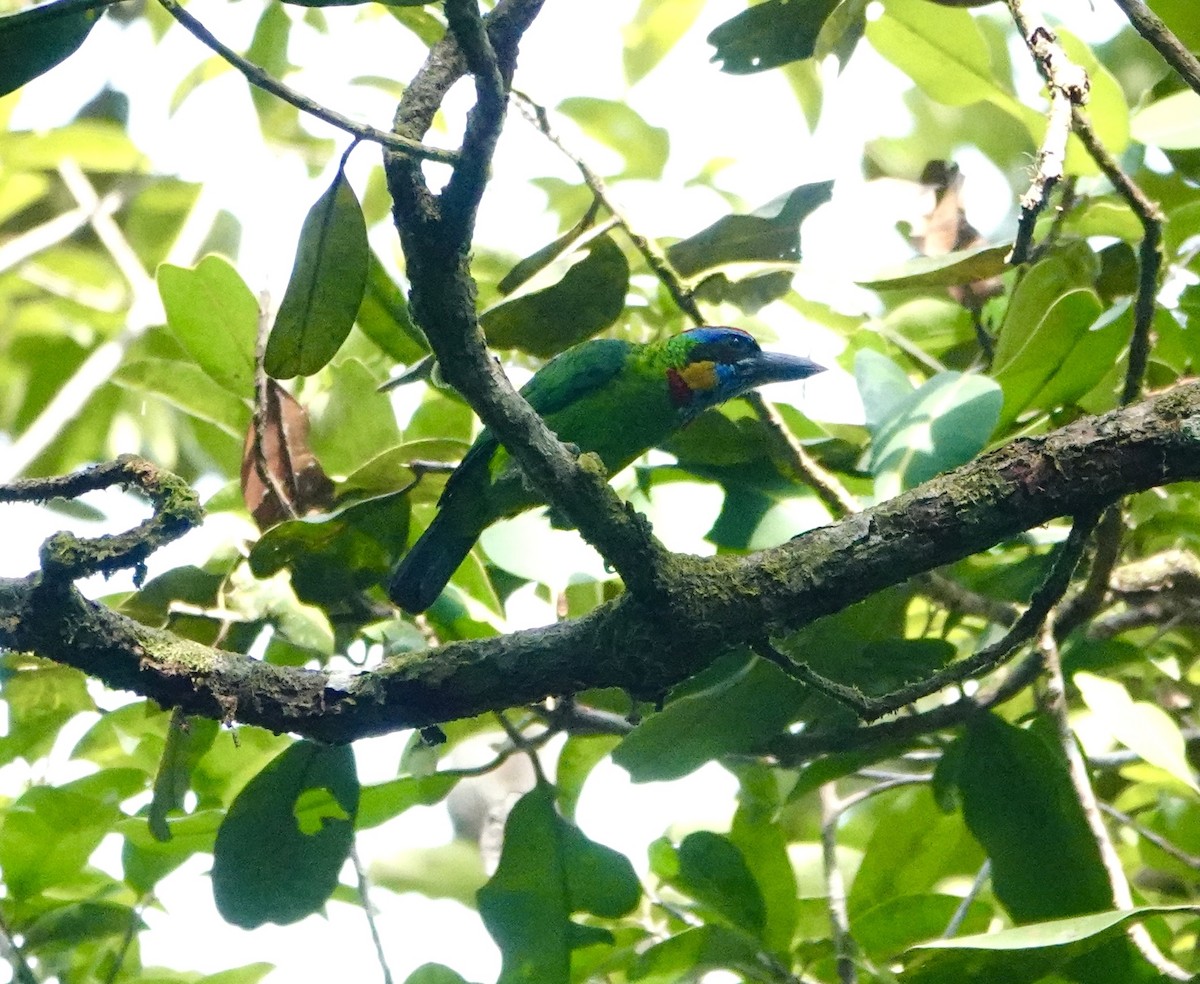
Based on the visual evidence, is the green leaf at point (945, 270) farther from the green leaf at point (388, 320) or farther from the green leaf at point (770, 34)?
the green leaf at point (388, 320)

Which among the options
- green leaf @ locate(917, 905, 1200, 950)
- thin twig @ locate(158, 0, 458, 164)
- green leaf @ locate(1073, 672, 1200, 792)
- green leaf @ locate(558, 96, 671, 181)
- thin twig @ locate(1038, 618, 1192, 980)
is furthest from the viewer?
green leaf @ locate(558, 96, 671, 181)

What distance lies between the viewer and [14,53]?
159 centimetres

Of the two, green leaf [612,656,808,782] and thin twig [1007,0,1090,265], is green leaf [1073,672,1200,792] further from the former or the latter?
thin twig [1007,0,1090,265]

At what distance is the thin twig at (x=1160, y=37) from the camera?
1.96 meters

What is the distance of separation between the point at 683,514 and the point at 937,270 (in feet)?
2.34

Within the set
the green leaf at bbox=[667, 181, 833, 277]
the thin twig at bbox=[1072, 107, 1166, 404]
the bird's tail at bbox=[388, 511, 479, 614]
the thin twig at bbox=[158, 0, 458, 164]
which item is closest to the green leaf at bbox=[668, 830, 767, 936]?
the bird's tail at bbox=[388, 511, 479, 614]

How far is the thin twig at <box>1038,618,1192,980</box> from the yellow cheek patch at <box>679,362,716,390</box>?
1162 millimetres

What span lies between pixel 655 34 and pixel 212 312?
1631 millimetres

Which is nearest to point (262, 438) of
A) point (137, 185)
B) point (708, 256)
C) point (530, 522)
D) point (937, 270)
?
point (530, 522)

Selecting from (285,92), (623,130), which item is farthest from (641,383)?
(285,92)

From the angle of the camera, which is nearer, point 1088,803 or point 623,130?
point 1088,803

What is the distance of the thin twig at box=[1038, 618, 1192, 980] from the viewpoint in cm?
212

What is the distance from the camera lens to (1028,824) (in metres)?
2.34

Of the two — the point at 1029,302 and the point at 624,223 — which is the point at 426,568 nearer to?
the point at 624,223
